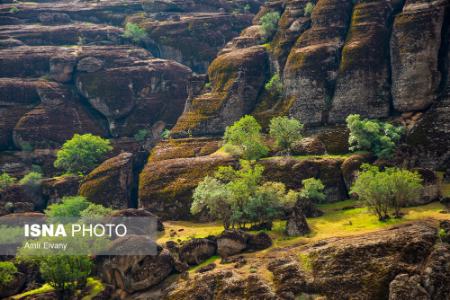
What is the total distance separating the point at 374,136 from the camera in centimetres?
8962

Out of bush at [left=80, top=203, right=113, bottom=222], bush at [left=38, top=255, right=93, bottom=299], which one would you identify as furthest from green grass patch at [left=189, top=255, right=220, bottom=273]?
bush at [left=80, top=203, right=113, bottom=222]

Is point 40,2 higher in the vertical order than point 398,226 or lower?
higher

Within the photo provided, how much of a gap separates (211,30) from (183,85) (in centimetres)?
3028

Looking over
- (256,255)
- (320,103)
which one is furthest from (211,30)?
(256,255)

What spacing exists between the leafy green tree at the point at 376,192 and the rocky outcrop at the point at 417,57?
2537 centimetres

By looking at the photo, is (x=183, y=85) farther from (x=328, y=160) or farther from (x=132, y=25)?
(x=328, y=160)

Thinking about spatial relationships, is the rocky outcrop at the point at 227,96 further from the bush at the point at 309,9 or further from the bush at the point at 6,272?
the bush at the point at 6,272

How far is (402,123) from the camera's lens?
93.7m

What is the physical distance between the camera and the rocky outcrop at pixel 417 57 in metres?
92.8

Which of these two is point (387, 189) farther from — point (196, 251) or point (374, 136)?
point (196, 251)

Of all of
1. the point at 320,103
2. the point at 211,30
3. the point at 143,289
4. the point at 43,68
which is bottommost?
the point at 143,289

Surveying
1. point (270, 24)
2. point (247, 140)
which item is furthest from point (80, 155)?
point (270, 24)

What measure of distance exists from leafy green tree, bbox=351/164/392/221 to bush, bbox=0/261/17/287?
4976 centimetres

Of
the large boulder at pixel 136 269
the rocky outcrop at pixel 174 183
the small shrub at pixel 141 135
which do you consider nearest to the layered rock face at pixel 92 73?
the small shrub at pixel 141 135
